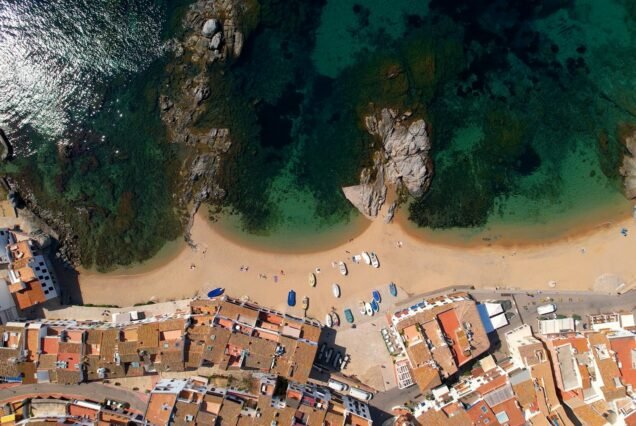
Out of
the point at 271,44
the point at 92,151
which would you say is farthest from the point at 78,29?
the point at 271,44

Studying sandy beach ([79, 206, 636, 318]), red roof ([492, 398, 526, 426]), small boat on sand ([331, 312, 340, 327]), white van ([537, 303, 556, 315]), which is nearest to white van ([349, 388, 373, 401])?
small boat on sand ([331, 312, 340, 327])

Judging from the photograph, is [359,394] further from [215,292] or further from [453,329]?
[215,292]

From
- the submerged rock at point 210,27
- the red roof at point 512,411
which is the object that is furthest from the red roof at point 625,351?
the submerged rock at point 210,27

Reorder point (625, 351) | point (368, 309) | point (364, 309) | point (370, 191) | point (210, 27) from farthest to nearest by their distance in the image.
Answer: point (370, 191)
point (364, 309)
point (368, 309)
point (210, 27)
point (625, 351)

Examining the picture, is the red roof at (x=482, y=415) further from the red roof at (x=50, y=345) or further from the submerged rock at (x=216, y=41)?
the submerged rock at (x=216, y=41)

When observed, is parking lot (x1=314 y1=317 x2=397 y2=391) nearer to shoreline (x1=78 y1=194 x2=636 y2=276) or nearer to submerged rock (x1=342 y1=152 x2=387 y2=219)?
shoreline (x1=78 y1=194 x2=636 y2=276)

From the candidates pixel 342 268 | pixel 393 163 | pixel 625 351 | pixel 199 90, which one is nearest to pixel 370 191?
pixel 393 163
